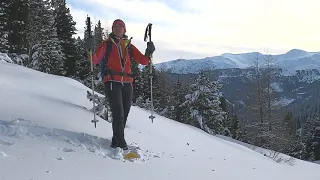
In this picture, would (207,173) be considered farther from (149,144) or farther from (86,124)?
(86,124)

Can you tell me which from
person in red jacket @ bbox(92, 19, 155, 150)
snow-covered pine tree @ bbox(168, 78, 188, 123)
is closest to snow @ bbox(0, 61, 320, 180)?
person in red jacket @ bbox(92, 19, 155, 150)

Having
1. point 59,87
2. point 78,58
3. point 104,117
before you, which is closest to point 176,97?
point 78,58

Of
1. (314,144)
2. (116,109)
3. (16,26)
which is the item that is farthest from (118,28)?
(314,144)

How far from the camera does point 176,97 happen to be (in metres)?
56.3

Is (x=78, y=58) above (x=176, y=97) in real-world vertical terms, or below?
above

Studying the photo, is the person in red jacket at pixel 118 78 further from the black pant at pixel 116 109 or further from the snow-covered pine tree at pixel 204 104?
the snow-covered pine tree at pixel 204 104

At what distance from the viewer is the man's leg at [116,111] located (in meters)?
5.95

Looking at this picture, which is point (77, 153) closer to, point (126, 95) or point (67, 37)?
point (126, 95)

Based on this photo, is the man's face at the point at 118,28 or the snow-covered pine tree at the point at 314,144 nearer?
the man's face at the point at 118,28

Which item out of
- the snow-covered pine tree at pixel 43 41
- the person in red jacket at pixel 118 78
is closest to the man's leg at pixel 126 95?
the person in red jacket at pixel 118 78

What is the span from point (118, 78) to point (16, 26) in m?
22.6

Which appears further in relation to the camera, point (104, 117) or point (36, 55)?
point (36, 55)

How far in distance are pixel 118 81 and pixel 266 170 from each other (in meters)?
4.90

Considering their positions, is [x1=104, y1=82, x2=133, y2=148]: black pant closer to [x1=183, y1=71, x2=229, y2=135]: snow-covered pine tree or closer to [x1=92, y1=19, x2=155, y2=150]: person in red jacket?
[x1=92, y1=19, x2=155, y2=150]: person in red jacket
